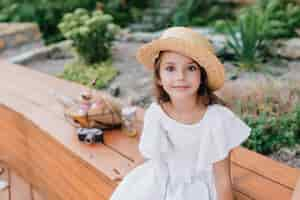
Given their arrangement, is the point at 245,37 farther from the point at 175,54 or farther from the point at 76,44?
the point at 175,54

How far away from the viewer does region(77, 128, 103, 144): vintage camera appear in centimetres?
231

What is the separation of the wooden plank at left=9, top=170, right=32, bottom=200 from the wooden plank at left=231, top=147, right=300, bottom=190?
1429mm

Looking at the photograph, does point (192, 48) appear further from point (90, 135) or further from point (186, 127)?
point (90, 135)

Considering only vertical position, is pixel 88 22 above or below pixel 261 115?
above

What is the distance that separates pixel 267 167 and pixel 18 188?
67.7 inches

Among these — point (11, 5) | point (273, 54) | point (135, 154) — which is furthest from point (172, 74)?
point (11, 5)

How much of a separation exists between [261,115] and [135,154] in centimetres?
92

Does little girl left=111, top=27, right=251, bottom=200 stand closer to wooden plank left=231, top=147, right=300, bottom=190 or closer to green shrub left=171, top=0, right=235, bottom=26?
wooden plank left=231, top=147, right=300, bottom=190

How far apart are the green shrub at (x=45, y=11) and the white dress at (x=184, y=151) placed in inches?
209

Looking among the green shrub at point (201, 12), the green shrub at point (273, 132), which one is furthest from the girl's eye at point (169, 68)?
the green shrub at point (201, 12)

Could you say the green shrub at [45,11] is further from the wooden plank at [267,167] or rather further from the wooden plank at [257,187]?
the wooden plank at [257,187]

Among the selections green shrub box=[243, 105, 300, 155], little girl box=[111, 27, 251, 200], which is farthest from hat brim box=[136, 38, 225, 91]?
green shrub box=[243, 105, 300, 155]

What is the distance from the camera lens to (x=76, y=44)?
443cm

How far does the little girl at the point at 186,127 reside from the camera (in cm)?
158
